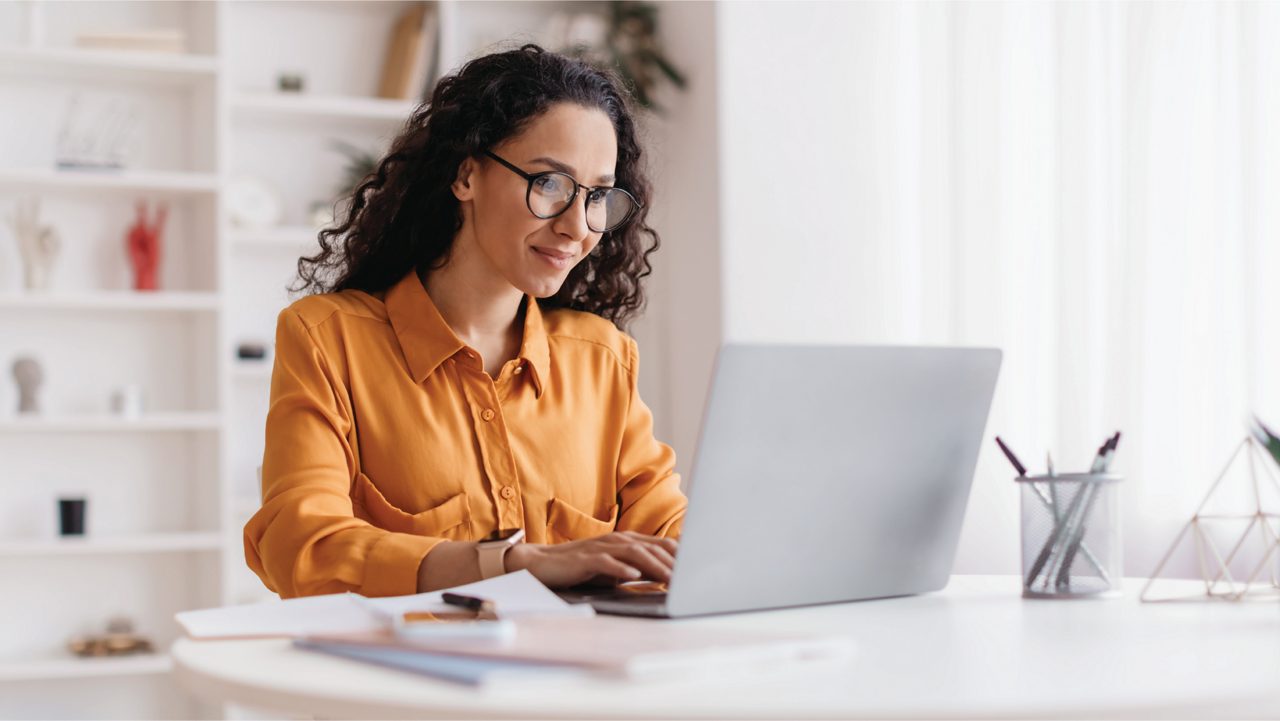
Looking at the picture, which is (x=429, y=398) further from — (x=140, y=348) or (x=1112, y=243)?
(x=140, y=348)

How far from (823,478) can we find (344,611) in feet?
1.35

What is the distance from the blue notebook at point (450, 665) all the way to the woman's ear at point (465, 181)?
3.29 feet

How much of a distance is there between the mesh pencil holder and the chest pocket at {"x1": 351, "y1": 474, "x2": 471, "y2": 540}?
678 millimetres

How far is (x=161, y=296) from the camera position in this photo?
11.6 ft

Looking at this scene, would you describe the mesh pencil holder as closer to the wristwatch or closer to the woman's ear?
the wristwatch

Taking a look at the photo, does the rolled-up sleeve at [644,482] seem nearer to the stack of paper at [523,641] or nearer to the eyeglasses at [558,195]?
the eyeglasses at [558,195]

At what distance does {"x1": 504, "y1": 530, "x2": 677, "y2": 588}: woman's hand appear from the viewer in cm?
123

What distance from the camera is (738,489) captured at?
108 centimetres

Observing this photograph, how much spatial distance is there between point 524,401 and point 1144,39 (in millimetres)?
1765

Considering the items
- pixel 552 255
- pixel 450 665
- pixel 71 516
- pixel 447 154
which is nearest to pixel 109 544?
pixel 71 516

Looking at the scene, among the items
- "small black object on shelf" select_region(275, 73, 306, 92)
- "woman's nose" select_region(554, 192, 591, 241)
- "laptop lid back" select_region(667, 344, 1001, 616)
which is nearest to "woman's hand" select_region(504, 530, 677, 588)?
"laptop lid back" select_region(667, 344, 1001, 616)

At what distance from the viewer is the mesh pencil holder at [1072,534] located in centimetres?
127

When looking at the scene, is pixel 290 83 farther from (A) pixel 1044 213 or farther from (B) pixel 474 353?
(B) pixel 474 353

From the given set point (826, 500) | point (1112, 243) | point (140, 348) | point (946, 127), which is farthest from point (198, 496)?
point (826, 500)
